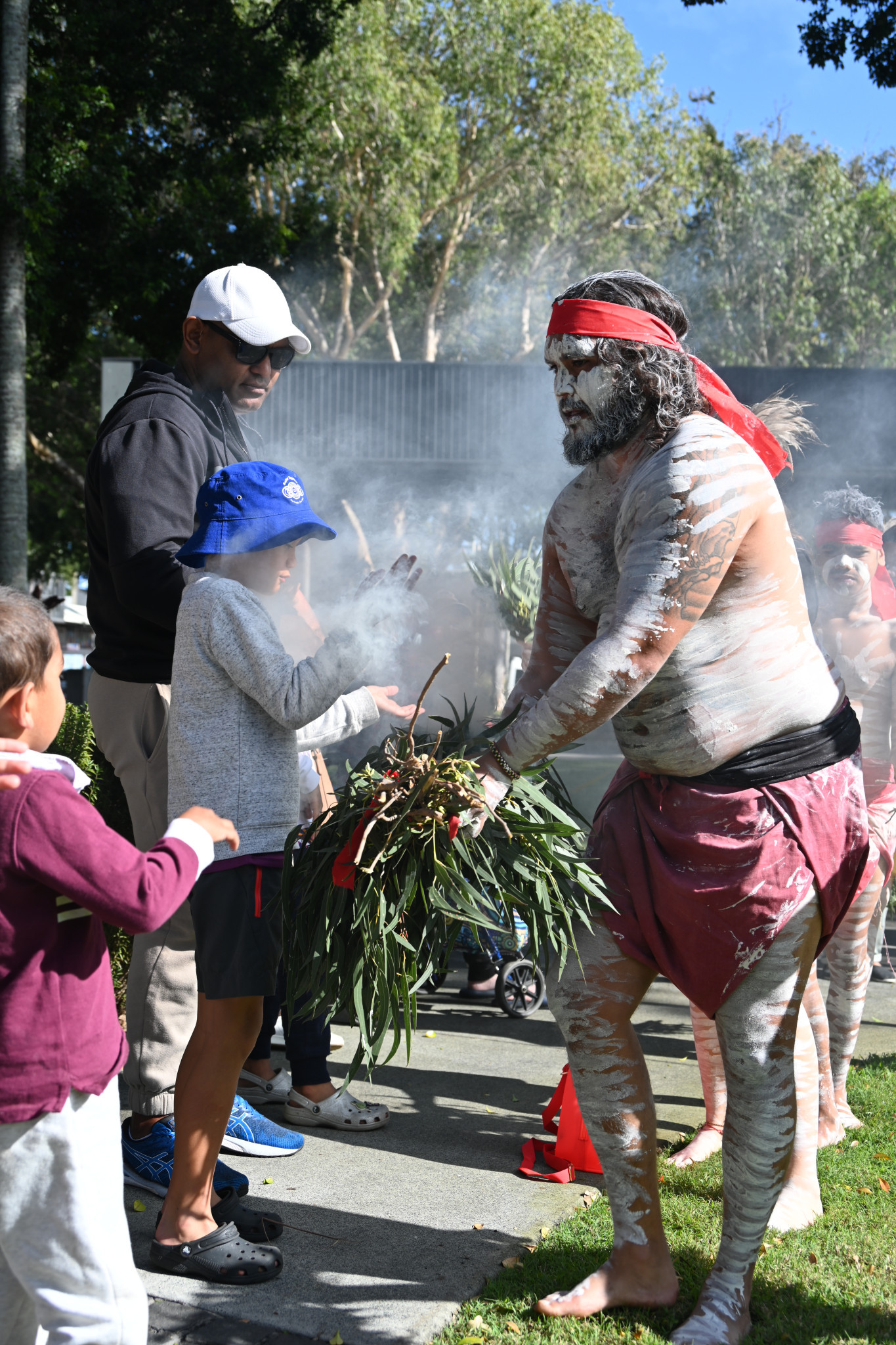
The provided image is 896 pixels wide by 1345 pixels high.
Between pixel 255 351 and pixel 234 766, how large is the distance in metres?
1.20

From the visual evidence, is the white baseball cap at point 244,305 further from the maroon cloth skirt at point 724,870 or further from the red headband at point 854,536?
the red headband at point 854,536

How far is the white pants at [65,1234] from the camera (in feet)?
5.69

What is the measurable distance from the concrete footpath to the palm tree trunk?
7.45 m

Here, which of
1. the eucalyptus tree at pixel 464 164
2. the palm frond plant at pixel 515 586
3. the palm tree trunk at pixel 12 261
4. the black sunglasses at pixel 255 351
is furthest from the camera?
the eucalyptus tree at pixel 464 164

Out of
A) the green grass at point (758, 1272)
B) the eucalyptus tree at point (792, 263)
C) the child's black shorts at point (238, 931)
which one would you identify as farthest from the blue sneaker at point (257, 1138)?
the eucalyptus tree at point (792, 263)

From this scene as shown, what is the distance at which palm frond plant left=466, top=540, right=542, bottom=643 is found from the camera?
574 centimetres

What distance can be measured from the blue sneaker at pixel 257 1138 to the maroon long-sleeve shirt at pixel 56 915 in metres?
1.55

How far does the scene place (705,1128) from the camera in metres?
3.35

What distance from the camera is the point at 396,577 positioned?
2645 millimetres

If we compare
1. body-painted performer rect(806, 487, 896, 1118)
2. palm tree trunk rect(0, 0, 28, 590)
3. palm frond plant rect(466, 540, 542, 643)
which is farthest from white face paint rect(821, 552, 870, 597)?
palm tree trunk rect(0, 0, 28, 590)

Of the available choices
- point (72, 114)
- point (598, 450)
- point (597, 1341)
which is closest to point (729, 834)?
point (598, 450)

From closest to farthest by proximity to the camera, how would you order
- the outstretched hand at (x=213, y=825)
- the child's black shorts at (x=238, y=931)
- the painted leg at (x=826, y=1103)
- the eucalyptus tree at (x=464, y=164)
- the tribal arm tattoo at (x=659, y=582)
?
1. the outstretched hand at (x=213, y=825)
2. the tribal arm tattoo at (x=659, y=582)
3. the child's black shorts at (x=238, y=931)
4. the painted leg at (x=826, y=1103)
5. the eucalyptus tree at (x=464, y=164)

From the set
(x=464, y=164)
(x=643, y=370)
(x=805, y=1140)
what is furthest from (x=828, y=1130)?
(x=464, y=164)

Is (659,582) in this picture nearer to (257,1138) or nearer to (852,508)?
(257,1138)
